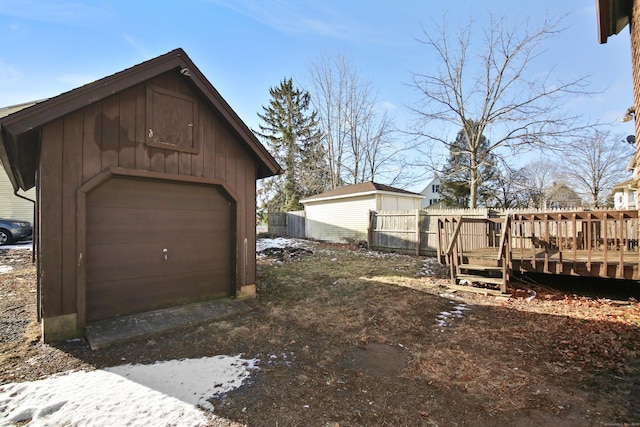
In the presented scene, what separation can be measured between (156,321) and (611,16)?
9.34 meters

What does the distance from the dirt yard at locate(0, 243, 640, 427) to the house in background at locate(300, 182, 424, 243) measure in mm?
9571

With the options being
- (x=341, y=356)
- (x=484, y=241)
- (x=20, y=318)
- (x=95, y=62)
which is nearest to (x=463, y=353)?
(x=341, y=356)

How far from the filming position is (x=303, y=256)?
11.7m

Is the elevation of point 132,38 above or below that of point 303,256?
above

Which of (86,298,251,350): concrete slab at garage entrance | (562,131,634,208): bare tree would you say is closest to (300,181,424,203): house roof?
(86,298,251,350): concrete slab at garage entrance

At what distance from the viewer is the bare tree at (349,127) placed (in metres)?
24.9

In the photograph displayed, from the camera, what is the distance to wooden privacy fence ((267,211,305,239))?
20234mm

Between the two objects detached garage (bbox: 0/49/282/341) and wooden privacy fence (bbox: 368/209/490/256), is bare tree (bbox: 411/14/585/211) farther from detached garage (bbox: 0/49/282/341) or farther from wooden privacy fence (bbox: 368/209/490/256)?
detached garage (bbox: 0/49/282/341)

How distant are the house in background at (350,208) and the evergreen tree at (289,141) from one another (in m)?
7.91

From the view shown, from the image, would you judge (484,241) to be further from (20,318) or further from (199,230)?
(20,318)

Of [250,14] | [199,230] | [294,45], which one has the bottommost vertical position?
[199,230]

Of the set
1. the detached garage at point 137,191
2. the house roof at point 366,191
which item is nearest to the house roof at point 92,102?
the detached garage at point 137,191

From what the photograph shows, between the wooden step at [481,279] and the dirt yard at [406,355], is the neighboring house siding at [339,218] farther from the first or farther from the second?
the dirt yard at [406,355]

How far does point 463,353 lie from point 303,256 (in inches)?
334
